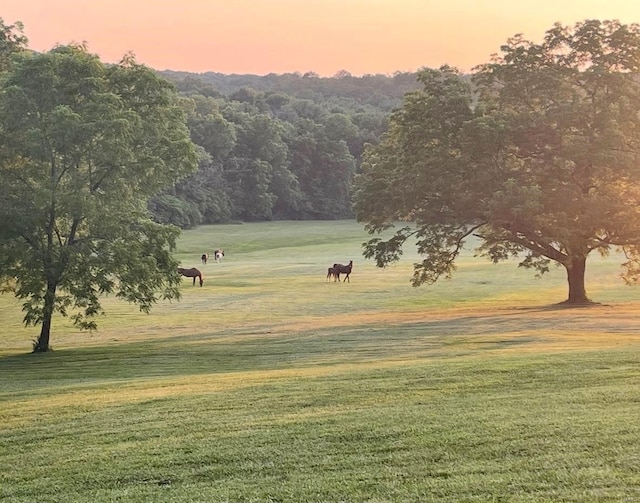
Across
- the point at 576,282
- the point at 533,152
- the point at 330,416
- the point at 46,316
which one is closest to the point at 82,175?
the point at 46,316

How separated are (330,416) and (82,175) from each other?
48.5 ft

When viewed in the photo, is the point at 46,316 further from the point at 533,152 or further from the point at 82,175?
the point at 533,152

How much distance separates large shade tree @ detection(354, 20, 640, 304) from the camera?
97.7ft

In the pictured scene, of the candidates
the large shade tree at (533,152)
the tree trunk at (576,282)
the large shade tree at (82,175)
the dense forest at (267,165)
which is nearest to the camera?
the large shade tree at (82,175)

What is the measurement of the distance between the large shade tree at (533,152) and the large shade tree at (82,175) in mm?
12885

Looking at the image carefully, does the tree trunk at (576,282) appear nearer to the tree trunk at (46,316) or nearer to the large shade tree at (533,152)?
the large shade tree at (533,152)

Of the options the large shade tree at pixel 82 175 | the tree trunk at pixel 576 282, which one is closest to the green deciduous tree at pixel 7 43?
the large shade tree at pixel 82 175

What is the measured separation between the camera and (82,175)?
844 inches

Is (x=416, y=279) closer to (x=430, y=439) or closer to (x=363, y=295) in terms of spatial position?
(x=363, y=295)

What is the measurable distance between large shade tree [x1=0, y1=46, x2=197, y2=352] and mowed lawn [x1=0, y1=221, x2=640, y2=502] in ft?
7.35

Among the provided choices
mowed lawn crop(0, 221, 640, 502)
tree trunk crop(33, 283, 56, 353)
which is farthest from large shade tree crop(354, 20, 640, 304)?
tree trunk crop(33, 283, 56, 353)

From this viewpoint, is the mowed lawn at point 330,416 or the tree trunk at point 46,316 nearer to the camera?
the mowed lawn at point 330,416

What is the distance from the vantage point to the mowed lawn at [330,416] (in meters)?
6.46

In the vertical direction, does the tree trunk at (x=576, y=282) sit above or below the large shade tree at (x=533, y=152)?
below
